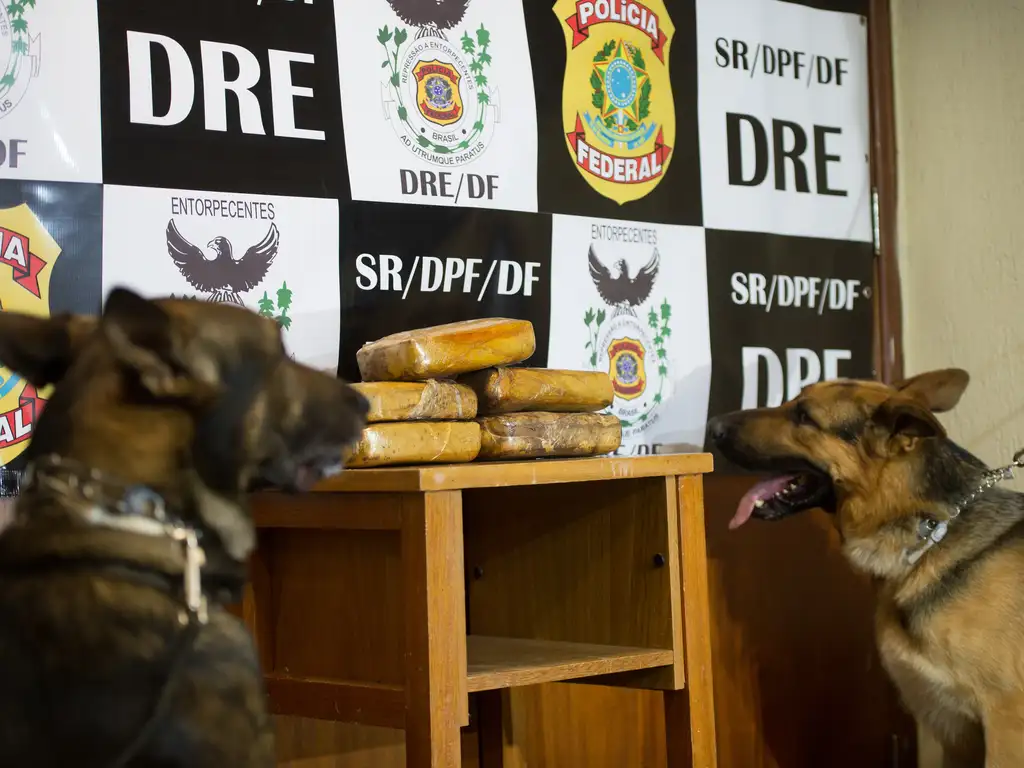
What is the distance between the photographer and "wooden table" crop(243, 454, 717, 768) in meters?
1.64

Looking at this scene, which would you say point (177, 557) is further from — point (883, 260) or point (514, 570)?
point (883, 260)

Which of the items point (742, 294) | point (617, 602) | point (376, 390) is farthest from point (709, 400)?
point (376, 390)

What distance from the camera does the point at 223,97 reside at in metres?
2.08

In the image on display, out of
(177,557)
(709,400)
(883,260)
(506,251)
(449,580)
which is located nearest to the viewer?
(177,557)

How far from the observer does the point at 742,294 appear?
2.76 metres

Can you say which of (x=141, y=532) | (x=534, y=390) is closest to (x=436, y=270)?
(x=534, y=390)

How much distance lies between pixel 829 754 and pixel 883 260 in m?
1.30

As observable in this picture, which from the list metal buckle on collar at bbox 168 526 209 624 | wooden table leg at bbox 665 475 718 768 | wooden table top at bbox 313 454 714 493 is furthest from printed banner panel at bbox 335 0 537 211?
metal buckle on collar at bbox 168 526 209 624

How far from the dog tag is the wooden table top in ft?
1.50

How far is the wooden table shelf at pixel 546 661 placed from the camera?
1743mm

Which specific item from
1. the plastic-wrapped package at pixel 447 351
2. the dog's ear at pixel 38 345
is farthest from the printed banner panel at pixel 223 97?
the dog's ear at pixel 38 345

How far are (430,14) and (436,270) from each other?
533 millimetres

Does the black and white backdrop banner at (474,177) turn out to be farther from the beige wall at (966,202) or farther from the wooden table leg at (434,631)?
the wooden table leg at (434,631)

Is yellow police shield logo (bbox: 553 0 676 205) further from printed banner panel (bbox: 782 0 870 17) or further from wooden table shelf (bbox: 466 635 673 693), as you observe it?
wooden table shelf (bbox: 466 635 673 693)
